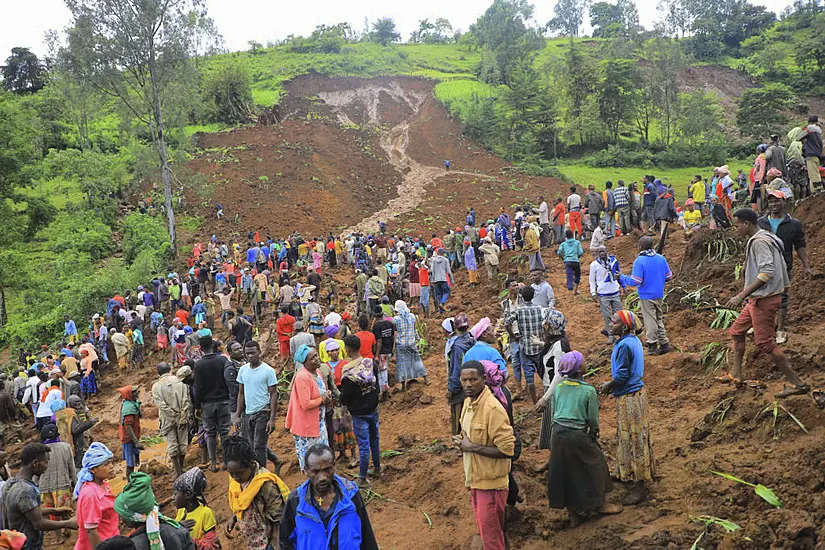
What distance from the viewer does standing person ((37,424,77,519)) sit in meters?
7.11

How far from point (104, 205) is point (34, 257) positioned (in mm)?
4584

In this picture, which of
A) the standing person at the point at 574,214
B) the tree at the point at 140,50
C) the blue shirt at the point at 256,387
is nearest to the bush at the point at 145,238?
the tree at the point at 140,50

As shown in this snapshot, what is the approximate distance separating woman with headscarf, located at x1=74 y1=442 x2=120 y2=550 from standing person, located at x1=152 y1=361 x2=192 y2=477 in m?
3.54

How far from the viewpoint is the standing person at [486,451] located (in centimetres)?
396

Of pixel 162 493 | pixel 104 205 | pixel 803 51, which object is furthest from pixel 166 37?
pixel 803 51

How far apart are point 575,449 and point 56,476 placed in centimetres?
646

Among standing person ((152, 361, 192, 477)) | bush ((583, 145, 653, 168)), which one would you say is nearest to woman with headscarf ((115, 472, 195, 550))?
standing person ((152, 361, 192, 477))

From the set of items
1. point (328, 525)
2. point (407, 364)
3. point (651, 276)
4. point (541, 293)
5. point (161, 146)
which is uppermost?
point (161, 146)

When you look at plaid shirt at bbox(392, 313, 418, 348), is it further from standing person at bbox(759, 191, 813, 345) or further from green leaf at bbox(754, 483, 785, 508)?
green leaf at bbox(754, 483, 785, 508)

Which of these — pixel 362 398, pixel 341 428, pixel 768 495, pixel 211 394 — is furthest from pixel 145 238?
pixel 768 495

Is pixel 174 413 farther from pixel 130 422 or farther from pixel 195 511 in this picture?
pixel 195 511

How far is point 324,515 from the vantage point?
326 cm

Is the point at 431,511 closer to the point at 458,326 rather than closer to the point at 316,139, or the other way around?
the point at 458,326

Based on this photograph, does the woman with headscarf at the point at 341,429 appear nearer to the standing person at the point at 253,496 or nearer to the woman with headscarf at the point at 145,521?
A: the standing person at the point at 253,496
